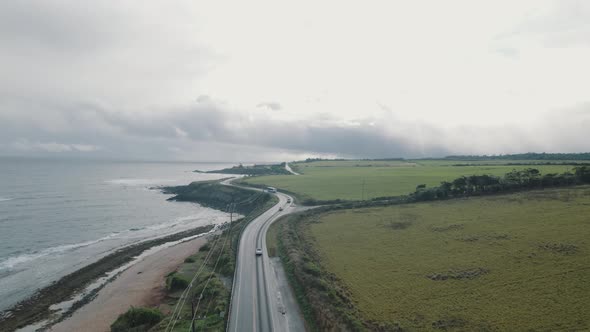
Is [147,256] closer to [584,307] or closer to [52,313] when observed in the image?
[52,313]

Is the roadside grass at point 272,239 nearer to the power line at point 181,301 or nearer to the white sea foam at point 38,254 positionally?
the power line at point 181,301

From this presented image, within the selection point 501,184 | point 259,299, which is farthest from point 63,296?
point 501,184

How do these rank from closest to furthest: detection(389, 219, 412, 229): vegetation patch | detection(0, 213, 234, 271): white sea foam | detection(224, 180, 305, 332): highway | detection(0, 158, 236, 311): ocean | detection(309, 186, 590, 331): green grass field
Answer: detection(309, 186, 590, 331): green grass field → detection(224, 180, 305, 332): highway → detection(0, 158, 236, 311): ocean → detection(0, 213, 234, 271): white sea foam → detection(389, 219, 412, 229): vegetation patch

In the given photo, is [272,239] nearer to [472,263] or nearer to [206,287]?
Result: [206,287]

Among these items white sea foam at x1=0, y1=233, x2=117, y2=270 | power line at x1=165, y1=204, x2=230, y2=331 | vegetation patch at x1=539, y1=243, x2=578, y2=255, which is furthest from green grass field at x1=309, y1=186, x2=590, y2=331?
white sea foam at x1=0, y1=233, x2=117, y2=270

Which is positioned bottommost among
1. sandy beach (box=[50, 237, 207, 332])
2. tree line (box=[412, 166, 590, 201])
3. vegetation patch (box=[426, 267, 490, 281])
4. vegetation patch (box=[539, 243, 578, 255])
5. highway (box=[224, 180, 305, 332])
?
sandy beach (box=[50, 237, 207, 332])

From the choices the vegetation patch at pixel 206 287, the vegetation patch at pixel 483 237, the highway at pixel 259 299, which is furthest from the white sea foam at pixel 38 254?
the vegetation patch at pixel 483 237

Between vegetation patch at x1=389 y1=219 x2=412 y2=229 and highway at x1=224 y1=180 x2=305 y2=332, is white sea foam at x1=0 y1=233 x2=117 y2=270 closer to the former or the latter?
highway at x1=224 y1=180 x2=305 y2=332

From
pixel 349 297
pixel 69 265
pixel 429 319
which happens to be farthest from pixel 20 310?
pixel 429 319
